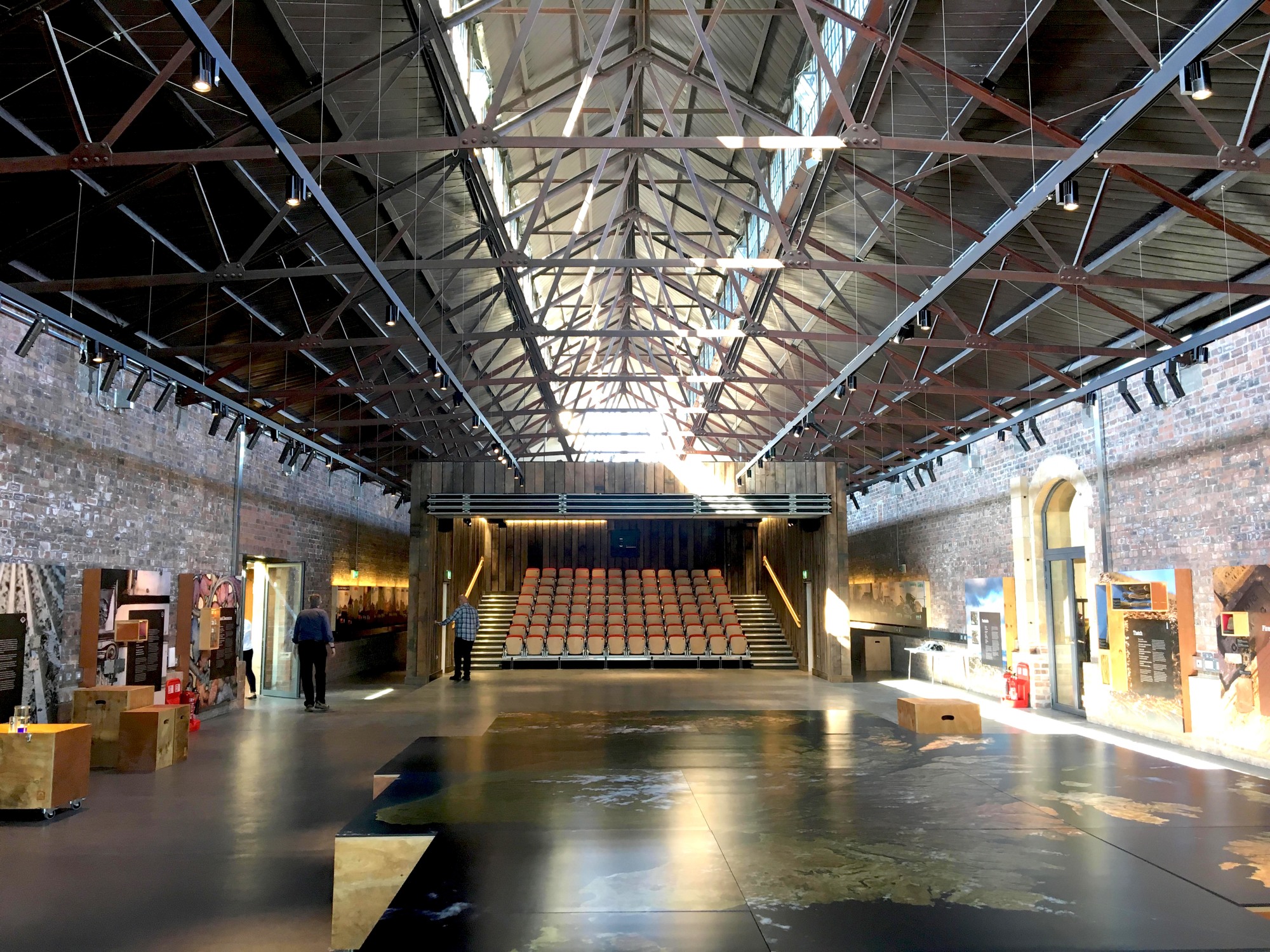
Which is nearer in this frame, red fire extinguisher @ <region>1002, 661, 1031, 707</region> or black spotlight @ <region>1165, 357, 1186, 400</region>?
black spotlight @ <region>1165, 357, 1186, 400</region>

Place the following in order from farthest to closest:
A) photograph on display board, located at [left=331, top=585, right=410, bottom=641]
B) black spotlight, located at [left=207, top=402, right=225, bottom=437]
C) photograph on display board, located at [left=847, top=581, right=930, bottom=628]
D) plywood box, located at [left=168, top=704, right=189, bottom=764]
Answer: photograph on display board, located at [left=847, top=581, right=930, bottom=628] → photograph on display board, located at [left=331, top=585, right=410, bottom=641] → black spotlight, located at [left=207, top=402, right=225, bottom=437] → plywood box, located at [left=168, top=704, right=189, bottom=764]

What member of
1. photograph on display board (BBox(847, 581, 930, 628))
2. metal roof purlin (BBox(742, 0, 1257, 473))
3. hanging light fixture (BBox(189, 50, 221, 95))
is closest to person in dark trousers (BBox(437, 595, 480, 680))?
photograph on display board (BBox(847, 581, 930, 628))

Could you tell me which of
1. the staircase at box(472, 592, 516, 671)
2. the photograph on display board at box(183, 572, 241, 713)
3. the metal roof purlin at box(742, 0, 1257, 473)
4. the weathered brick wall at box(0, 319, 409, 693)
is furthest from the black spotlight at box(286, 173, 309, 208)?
the staircase at box(472, 592, 516, 671)

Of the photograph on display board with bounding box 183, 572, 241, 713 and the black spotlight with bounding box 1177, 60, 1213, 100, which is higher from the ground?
the black spotlight with bounding box 1177, 60, 1213, 100

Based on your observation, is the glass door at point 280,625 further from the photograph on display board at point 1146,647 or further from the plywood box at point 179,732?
the photograph on display board at point 1146,647

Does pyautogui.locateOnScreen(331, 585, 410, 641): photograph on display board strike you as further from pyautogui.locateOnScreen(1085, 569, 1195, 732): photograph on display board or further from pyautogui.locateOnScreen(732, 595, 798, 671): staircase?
pyautogui.locateOnScreen(1085, 569, 1195, 732): photograph on display board

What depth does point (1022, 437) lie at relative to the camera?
1363 centimetres

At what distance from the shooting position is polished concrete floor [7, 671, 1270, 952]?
3949mm

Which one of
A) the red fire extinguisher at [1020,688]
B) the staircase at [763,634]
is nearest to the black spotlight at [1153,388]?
the red fire extinguisher at [1020,688]

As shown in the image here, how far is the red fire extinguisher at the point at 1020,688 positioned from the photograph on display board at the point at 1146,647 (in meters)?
1.90

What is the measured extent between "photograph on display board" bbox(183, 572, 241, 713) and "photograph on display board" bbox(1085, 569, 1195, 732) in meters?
11.4

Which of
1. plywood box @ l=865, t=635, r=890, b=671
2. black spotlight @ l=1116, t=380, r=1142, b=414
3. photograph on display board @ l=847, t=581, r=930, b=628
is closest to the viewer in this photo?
black spotlight @ l=1116, t=380, r=1142, b=414

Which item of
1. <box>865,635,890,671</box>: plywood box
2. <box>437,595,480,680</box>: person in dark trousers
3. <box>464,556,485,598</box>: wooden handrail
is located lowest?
<box>865,635,890,671</box>: plywood box

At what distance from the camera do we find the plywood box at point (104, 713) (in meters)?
8.79
